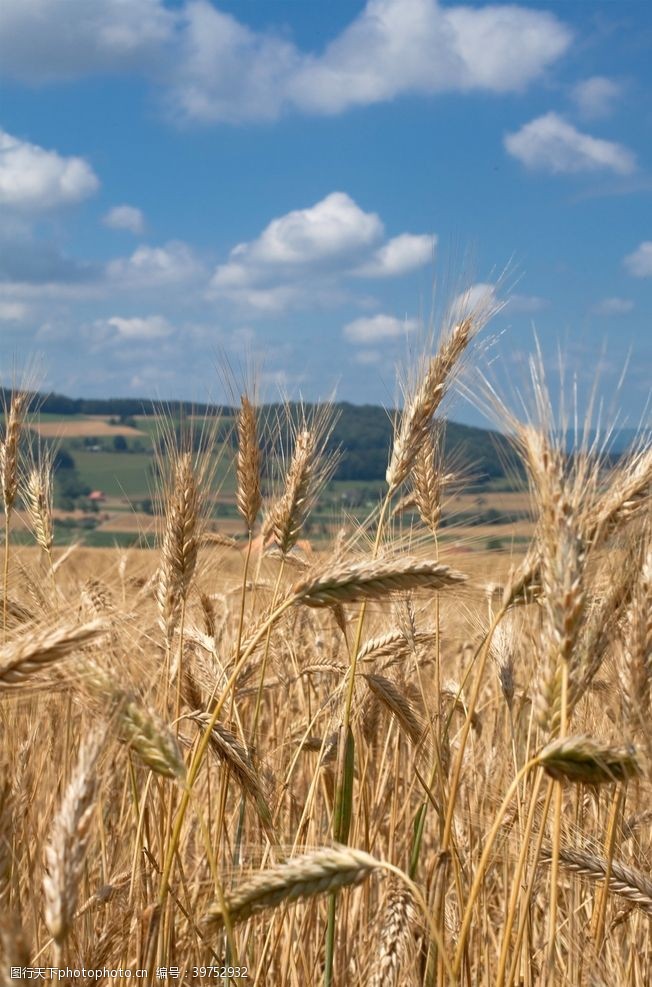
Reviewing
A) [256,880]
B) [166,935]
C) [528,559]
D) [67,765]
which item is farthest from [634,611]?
[67,765]

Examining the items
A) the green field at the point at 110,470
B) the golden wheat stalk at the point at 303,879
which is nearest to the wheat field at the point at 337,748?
the golden wheat stalk at the point at 303,879

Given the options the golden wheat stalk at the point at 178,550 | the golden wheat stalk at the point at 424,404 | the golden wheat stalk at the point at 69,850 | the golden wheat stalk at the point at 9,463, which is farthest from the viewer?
the golden wheat stalk at the point at 9,463

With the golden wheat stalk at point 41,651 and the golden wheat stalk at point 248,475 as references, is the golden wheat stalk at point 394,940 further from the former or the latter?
the golden wheat stalk at point 248,475

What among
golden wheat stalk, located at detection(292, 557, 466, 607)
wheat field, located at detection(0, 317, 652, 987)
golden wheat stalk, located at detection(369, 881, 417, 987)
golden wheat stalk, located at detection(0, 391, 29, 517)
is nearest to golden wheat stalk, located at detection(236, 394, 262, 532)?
wheat field, located at detection(0, 317, 652, 987)

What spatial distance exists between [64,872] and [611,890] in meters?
1.35

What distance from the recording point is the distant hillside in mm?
2691

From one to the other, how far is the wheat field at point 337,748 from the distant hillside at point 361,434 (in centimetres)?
12

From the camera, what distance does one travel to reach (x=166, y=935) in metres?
1.98

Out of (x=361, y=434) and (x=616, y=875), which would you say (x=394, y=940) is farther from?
(x=361, y=434)

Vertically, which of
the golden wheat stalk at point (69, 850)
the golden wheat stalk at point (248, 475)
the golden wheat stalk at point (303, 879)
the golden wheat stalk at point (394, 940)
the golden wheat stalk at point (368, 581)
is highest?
the golden wheat stalk at point (248, 475)

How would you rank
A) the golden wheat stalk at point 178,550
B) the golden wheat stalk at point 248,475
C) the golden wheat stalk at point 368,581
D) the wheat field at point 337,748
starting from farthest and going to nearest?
the golden wheat stalk at point 248,475 < the golden wheat stalk at point 178,550 < the golden wheat stalk at point 368,581 < the wheat field at point 337,748

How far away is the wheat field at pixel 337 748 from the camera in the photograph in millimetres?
1627

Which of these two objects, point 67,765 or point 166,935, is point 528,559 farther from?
point 67,765

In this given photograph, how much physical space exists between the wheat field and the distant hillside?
0.12 meters
